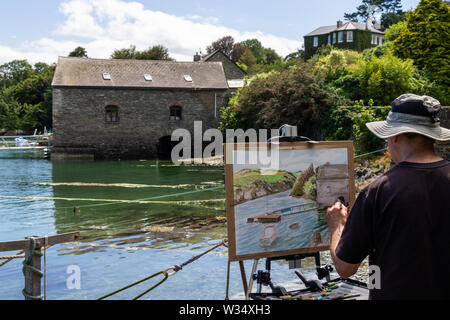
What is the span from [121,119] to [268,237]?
2974 centimetres

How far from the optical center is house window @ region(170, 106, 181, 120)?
33.1 metres

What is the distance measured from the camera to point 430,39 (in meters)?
19.8

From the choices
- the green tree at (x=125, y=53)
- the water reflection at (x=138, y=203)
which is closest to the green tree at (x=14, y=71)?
the green tree at (x=125, y=53)

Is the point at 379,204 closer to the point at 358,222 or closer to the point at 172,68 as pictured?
the point at 358,222

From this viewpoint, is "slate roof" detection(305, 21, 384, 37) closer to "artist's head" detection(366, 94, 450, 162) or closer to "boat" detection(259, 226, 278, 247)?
"boat" detection(259, 226, 278, 247)

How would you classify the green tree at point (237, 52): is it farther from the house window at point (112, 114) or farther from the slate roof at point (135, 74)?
the house window at point (112, 114)

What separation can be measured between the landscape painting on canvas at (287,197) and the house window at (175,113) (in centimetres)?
2956

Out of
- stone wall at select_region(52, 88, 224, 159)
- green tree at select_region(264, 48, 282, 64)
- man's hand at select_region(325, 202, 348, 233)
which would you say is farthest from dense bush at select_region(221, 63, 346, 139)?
green tree at select_region(264, 48, 282, 64)

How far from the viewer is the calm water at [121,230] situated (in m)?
6.86

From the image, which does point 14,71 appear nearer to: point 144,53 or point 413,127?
point 144,53

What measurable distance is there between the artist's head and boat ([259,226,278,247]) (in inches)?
65.0

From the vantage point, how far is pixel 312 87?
803 inches
